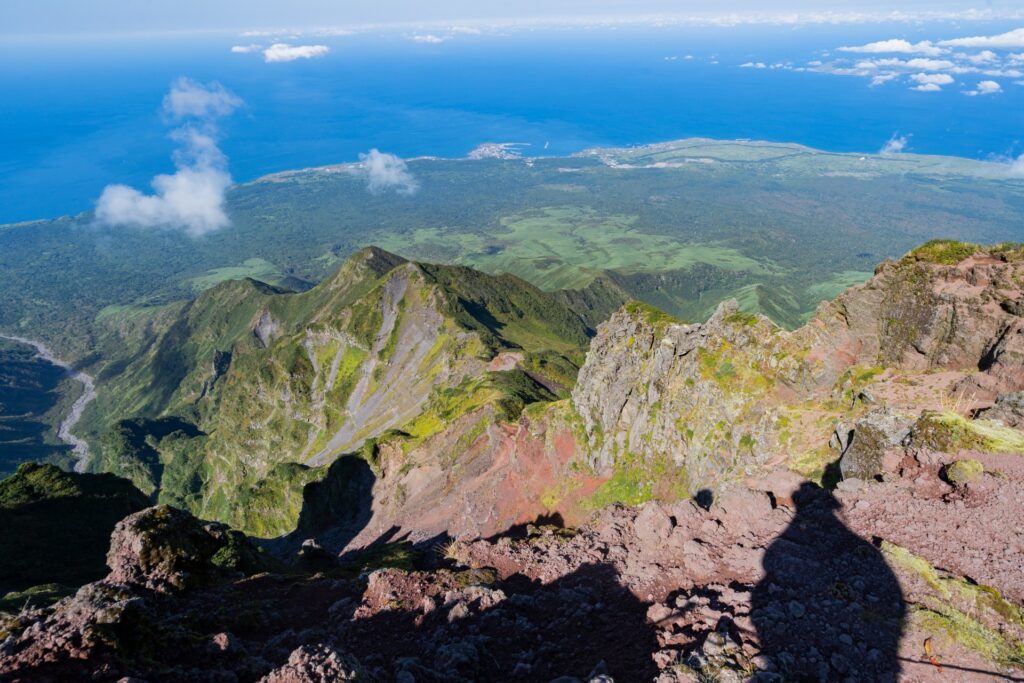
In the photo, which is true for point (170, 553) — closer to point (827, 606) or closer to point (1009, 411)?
point (827, 606)

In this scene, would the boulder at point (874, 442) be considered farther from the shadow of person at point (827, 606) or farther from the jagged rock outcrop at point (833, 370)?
the shadow of person at point (827, 606)

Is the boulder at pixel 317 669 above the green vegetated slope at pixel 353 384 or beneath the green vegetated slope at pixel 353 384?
above

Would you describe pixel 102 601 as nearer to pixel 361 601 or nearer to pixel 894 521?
pixel 361 601

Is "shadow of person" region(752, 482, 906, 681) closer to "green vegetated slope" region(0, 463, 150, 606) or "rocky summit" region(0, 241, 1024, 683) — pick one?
"rocky summit" region(0, 241, 1024, 683)

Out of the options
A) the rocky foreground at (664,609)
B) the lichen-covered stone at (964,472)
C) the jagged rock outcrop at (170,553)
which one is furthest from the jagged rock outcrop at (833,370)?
the jagged rock outcrop at (170,553)

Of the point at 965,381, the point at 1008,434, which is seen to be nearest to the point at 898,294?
the point at 965,381

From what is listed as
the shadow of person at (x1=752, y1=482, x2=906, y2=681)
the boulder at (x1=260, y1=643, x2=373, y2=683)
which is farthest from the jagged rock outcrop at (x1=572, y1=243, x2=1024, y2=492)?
the boulder at (x1=260, y1=643, x2=373, y2=683)
